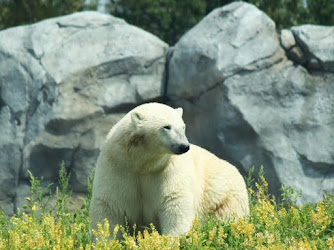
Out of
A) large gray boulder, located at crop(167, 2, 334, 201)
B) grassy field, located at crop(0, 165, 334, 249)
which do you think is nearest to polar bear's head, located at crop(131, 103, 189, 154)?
grassy field, located at crop(0, 165, 334, 249)

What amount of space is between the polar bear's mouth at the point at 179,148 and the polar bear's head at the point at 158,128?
38 millimetres

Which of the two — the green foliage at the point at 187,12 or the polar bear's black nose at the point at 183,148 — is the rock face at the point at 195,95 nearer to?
the green foliage at the point at 187,12

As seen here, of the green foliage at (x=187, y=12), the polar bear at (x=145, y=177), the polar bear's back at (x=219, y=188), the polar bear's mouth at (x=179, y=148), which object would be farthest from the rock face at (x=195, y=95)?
the polar bear's mouth at (x=179, y=148)

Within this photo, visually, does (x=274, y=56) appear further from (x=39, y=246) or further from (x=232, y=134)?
(x=39, y=246)

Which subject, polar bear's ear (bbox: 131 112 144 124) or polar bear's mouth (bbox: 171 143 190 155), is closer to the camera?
polar bear's mouth (bbox: 171 143 190 155)

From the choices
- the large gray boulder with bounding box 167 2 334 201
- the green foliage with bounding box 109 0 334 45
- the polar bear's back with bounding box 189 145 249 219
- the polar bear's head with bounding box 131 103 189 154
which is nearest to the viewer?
the polar bear's head with bounding box 131 103 189 154

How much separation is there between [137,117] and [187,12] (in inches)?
251

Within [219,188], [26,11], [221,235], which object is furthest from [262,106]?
[26,11]

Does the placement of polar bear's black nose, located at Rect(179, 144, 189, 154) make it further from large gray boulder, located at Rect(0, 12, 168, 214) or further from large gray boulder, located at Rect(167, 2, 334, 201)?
large gray boulder, located at Rect(0, 12, 168, 214)

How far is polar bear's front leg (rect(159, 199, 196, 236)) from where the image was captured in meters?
4.70

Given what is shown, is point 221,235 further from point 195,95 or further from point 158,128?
point 195,95

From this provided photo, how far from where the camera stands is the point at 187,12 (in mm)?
10781

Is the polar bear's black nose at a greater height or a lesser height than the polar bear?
greater

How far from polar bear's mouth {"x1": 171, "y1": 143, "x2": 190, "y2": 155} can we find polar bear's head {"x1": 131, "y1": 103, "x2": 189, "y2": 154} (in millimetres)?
38
